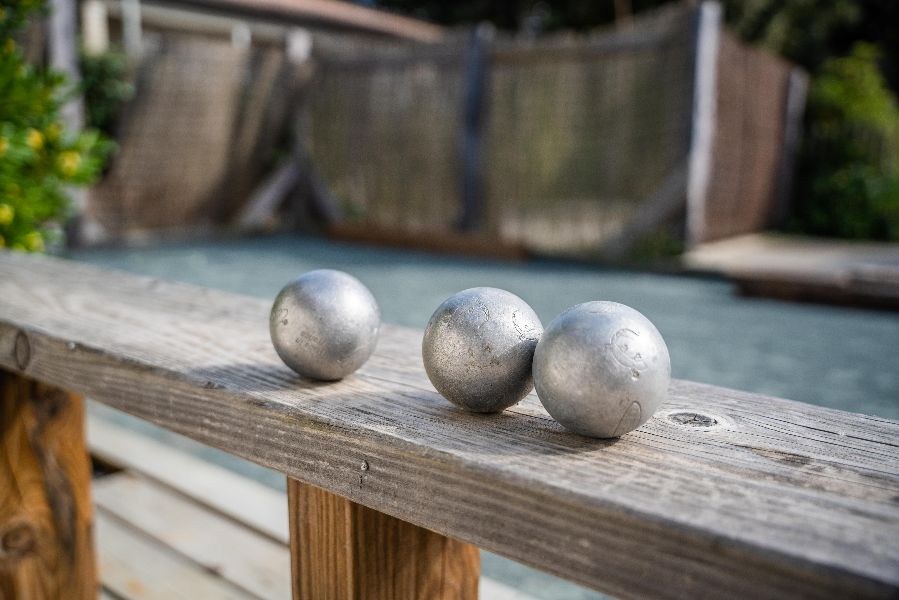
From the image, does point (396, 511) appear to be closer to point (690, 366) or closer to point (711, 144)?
point (690, 366)

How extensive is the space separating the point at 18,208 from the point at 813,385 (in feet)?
11.0

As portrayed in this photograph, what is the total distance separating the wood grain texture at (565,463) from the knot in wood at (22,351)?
0.9 inches

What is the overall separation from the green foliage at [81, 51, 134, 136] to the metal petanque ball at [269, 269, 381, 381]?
7872 millimetres

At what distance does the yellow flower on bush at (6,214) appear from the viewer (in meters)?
2.75

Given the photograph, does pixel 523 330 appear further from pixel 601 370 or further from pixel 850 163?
pixel 850 163

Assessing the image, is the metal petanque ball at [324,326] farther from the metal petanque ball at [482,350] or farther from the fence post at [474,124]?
the fence post at [474,124]

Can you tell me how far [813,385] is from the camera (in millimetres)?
3467

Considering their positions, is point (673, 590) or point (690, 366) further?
point (690, 366)

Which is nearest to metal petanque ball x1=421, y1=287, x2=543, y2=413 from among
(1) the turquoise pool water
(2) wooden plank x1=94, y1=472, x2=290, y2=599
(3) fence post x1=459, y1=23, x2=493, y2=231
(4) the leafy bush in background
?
(2) wooden plank x1=94, y1=472, x2=290, y2=599

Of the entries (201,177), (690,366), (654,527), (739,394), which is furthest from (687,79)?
(654,527)

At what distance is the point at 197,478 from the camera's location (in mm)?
2281

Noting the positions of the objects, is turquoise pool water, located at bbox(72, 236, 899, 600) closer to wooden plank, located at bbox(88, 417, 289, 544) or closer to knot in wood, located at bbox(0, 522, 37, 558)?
wooden plank, located at bbox(88, 417, 289, 544)

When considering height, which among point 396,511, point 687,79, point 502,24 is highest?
point 502,24

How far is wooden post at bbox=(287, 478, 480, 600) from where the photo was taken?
976 mm
